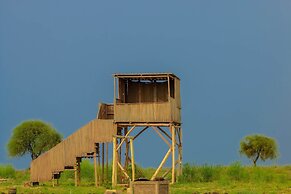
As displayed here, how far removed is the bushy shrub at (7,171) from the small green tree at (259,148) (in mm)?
23691

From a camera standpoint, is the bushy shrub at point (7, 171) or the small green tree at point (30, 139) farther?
the small green tree at point (30, 139)

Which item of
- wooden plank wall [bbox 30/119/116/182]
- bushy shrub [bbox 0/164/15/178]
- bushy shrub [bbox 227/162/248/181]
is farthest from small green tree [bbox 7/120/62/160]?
bushy shrub [bbox 227/162/248/181]

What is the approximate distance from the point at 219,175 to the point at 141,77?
9931 mm

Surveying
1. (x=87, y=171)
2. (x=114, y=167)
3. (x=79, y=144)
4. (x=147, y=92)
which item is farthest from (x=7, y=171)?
(x=147, y=92)

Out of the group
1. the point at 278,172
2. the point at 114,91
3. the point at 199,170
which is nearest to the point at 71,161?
the point at 114,91

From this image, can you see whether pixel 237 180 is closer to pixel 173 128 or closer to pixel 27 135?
pixel 173 128

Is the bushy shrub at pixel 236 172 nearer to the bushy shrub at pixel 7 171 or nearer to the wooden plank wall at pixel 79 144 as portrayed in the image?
the wooden plank wall at pixel 79 144

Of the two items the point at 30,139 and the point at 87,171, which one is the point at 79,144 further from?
the point at 30,139

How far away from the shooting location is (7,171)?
60.2m

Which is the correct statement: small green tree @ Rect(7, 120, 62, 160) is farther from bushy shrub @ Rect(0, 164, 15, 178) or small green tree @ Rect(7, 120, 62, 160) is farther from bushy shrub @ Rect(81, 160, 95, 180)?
bushy shrub @ Rect(81, 160, 95, 180)

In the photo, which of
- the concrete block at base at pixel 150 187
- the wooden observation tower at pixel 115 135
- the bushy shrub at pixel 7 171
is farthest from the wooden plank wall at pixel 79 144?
the concrete block at base at pixel 150 187

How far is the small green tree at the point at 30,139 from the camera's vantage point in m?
65.6

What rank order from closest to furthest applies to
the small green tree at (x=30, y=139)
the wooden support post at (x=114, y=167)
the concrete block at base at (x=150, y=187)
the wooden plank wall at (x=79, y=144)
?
1. the concrete block at base at (x=150, y=187)
2. the wooden support post at (x=114, y=167)
3. the wooden plank wall at (x=79, y=144)
4. the small green tree at (x=30, y=139)

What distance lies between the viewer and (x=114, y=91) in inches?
1813
